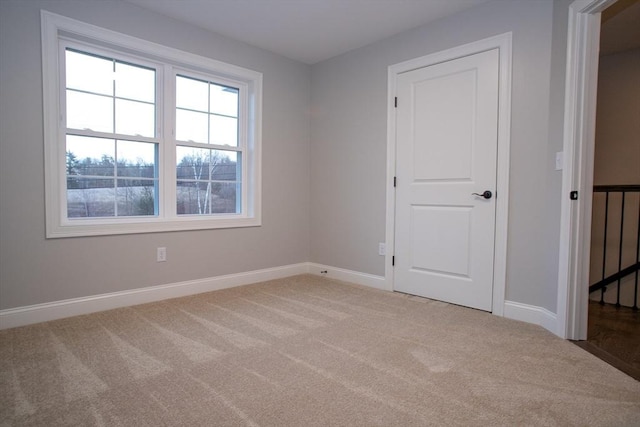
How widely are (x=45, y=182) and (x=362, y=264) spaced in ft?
9.39

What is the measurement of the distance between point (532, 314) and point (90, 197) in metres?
3.57

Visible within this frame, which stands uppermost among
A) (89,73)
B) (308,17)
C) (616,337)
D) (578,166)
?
(308,17)

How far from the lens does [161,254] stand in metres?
3.19

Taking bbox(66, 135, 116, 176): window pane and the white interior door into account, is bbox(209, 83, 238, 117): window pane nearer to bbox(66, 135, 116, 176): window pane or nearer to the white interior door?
bbox(66, 135, 116, 176): window pane

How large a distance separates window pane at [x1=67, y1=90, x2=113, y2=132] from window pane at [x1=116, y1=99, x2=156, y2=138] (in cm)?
7

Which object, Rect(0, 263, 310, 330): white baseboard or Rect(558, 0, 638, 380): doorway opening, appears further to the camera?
Rect(0, 263, 310, 330): white baseboard

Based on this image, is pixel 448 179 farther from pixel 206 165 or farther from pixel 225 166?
pixel 206 165

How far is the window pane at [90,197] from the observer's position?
2.80m

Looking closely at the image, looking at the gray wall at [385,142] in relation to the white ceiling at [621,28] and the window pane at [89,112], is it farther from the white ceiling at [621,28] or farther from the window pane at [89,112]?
the window pane at [89,112]

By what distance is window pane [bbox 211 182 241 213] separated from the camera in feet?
12.1

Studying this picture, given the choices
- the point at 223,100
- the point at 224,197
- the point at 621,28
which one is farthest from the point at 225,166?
the point at 621,28

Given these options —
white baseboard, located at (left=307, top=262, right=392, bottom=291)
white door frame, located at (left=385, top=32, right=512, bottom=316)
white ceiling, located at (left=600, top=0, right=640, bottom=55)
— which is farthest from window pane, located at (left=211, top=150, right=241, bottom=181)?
white ceiling, located at (left=600, top=0, right=640, bottom=55)

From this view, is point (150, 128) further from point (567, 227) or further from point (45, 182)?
point (567, 227)

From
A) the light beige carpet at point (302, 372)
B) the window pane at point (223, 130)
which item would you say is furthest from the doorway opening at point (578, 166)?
the window pane at point (223, 130)
